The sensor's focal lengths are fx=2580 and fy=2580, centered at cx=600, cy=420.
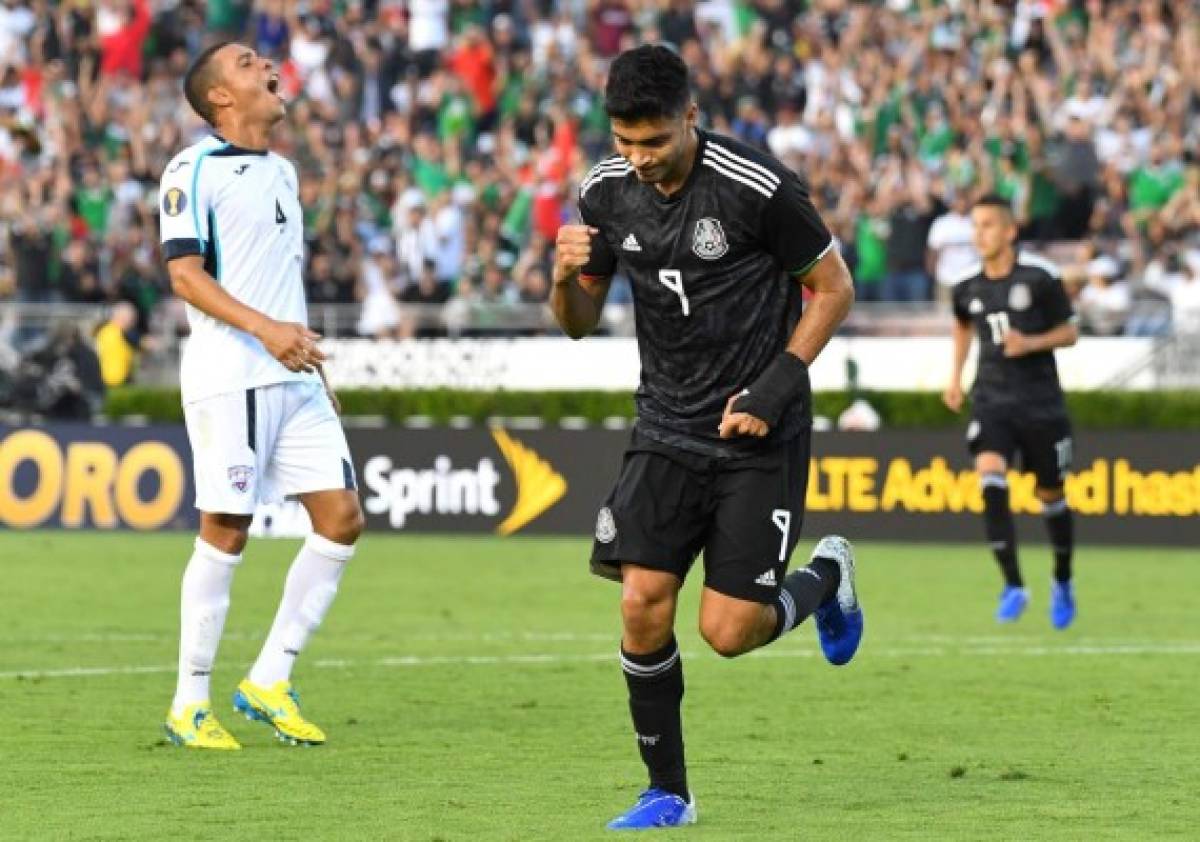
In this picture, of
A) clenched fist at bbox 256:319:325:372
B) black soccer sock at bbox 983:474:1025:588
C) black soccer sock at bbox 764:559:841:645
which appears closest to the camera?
black soccer sock at bbox 764:559:841:645

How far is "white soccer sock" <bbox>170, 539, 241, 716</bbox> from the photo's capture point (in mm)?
9820

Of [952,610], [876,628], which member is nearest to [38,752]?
[876,628]

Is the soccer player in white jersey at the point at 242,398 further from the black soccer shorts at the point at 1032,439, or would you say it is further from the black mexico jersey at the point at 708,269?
the black soccer shorts at the point at 1032,439

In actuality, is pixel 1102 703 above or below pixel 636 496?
below

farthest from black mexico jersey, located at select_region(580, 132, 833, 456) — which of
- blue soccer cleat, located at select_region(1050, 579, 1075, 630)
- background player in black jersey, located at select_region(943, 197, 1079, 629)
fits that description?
background player in black jersey, located at select_region(943, 197, 1079, 629)

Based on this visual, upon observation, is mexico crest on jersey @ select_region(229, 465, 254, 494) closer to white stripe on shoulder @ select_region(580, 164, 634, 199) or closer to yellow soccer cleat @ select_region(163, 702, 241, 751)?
yellow soccer cleat @ select_region(163, 702, 241, 751)

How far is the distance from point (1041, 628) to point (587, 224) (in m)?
7.95

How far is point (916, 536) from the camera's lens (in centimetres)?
2231

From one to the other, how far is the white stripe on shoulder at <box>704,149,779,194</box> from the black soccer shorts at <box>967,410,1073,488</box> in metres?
8.42

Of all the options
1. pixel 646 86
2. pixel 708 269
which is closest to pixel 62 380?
pixel 708 269

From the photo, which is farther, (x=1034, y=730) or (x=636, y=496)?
(x=1034, y=730)

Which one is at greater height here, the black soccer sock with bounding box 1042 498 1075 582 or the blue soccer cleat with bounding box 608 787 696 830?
the blue soccer cleat with bounding box 608 787 696 830

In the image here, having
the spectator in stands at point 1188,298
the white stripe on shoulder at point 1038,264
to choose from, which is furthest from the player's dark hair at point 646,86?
the spectator in stands at point 1188,298

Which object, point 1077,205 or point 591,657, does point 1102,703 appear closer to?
point 591,657
